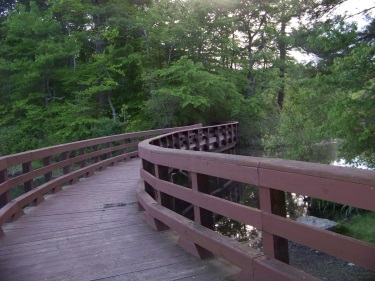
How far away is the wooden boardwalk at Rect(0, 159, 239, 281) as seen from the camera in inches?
141

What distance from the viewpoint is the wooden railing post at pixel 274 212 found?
8.77ft

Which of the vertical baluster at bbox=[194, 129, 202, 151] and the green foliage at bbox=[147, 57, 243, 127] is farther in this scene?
the green foliage at bbox=[147, 57, 243, 127]

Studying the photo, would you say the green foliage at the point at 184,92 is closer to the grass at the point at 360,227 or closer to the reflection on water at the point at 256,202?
the reflection on water at the point at 256,202

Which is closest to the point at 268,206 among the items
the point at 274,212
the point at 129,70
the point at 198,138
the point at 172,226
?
the point at 274,212

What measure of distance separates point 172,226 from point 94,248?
2.98 ft

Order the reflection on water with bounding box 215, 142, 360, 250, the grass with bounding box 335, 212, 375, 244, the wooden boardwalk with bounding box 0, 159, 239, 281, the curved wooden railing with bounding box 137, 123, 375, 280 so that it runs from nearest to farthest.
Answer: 1. the curved wooden railing with bounding box 137, 123, 375, 280
2. the wooden boardwalk with bounding box 0, 159, 239, 281
3. the grass with bounding box 335, 212, 375, 244
4. the reflection on water with bounding box 215, 142, 360, 250

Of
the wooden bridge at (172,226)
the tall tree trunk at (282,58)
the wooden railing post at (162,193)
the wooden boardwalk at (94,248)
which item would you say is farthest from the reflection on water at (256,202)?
the tall tree trunk at (282,58)

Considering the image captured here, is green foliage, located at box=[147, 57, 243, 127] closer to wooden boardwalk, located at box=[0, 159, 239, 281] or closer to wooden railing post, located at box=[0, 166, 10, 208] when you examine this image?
wooden boardwalk, located at box=[0, 159, 239, 281]

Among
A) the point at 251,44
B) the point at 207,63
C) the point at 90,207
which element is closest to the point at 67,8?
the point at 207,63

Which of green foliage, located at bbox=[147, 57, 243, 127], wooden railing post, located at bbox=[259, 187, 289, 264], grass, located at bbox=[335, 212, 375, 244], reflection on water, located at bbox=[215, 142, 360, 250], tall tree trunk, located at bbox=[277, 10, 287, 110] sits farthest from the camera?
tall tree trunk, located at bbox=[277, 10, 287, 110]

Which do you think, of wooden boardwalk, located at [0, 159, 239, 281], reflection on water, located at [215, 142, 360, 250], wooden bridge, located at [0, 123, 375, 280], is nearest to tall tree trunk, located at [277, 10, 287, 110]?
reflection on water, located at [215, 142, 360, 250]

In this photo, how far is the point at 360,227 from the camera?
909cm

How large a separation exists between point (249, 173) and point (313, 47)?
8000 mm

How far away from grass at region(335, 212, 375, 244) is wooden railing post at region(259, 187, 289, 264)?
21.2 feet
